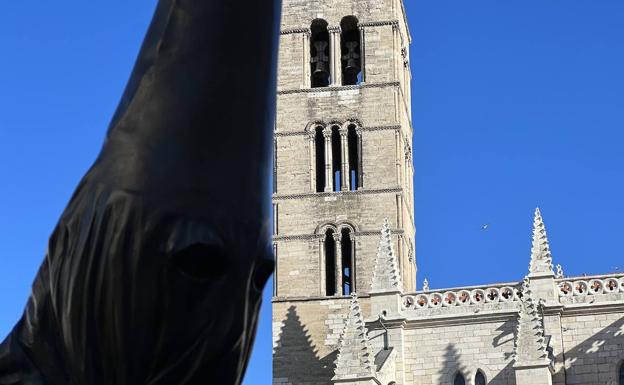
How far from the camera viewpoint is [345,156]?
3375cm

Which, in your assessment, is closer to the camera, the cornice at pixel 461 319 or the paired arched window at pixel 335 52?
the cornice at pixel 461 319

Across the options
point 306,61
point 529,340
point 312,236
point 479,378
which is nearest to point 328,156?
point 312,236

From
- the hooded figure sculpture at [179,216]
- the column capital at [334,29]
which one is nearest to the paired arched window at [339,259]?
the column capital at [334,29]

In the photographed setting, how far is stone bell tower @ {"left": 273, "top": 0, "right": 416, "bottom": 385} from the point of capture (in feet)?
105

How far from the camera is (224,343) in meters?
2.19

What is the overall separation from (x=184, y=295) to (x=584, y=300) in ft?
91.4

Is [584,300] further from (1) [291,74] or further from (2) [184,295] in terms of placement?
(2) [184,295]

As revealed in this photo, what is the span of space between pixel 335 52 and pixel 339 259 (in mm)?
5951

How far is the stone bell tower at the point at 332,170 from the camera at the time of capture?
105 feet

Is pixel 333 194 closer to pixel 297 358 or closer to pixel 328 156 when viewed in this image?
pixel 328 156

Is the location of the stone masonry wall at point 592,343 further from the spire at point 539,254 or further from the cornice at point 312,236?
the cornice at point 312,236

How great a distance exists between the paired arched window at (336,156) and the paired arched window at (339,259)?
128cm

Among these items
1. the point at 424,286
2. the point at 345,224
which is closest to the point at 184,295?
the point at 345,224

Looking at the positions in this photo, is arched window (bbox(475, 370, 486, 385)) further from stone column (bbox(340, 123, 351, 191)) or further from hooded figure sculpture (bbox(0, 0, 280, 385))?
hooded figure sculpture (bbox(0, 0, 280, 385))
